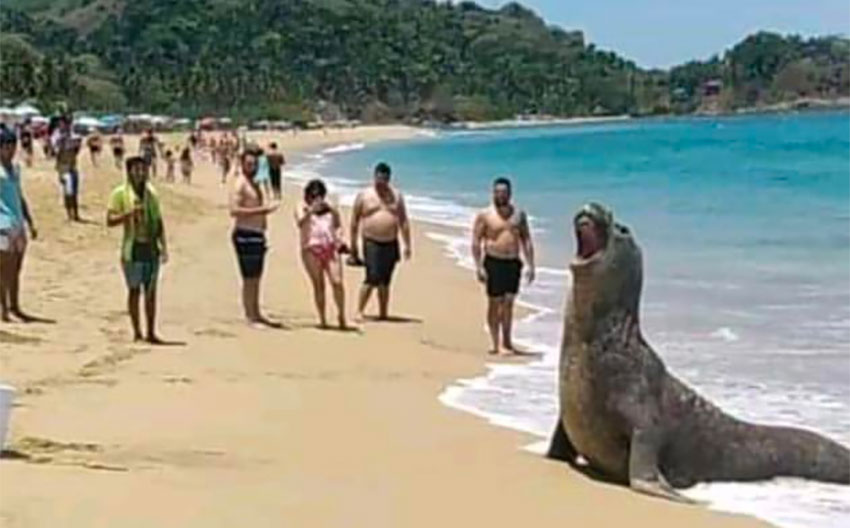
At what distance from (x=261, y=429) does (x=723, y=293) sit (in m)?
10.4

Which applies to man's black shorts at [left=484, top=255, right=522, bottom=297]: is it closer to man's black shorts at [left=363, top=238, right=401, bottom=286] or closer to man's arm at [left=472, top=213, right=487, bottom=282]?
man's arm at [left=472, top=213, right=487, bottom=282]

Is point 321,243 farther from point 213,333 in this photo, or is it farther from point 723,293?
point 723,293

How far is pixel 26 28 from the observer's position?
623ft

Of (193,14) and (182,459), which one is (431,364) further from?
(193,14)

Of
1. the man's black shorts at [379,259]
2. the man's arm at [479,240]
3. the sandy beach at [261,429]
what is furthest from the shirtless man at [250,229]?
the man's arm at [479,240]

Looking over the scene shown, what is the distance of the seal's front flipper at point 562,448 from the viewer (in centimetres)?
912

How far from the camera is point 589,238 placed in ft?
29.7

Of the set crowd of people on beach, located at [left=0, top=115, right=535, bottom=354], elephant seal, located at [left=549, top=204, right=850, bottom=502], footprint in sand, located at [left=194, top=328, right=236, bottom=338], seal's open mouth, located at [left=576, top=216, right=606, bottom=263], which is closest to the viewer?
elephant seal, located at [left=549, top=204, right=850, bottom=502]

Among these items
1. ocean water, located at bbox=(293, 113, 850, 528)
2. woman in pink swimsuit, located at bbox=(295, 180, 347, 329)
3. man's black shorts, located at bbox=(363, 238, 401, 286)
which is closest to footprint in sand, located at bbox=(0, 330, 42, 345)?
woman in pink swimsuit, located at bbox=(295, 180, 347, 329)

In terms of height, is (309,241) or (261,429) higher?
(309,241)

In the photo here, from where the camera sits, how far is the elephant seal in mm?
8859

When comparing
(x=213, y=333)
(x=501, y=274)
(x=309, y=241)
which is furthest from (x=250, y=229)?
(x=501, y=274)

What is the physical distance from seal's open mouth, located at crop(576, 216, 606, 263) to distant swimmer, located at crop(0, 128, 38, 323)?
577 centimetres

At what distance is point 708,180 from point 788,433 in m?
49.4
